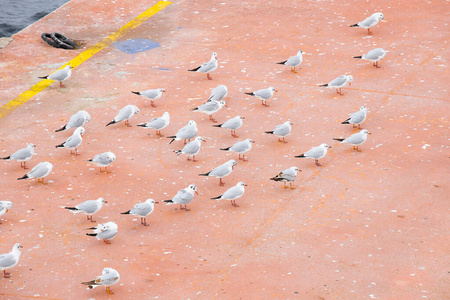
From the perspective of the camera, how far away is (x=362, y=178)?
37.3ft

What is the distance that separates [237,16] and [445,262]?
36.0 feet

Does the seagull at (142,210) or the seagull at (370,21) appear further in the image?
the seagull at (370,21)

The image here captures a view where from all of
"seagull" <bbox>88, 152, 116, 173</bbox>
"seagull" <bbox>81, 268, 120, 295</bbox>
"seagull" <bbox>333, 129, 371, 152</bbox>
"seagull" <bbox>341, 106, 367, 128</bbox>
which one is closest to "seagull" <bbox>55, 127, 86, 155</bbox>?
"seagull" <bbox>88, 152, 116, 173</bbox>

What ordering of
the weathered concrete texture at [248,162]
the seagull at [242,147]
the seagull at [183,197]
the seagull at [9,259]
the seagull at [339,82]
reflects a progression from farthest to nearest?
1. the seagull at [339,82]
2. the seagull at [242,147]
3. the seagull at [183,197]
4. the weathered concrete texture at [248,162]
5. the seagull at [9,259]

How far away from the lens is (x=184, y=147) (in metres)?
12.0

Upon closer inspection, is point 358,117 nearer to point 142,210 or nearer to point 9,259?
point 142,210

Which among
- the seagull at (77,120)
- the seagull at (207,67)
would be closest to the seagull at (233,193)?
the seagull at (77,120)

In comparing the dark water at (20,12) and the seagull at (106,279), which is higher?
the seagull at (106,279)

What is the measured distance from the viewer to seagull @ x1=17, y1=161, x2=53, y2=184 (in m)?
11.2

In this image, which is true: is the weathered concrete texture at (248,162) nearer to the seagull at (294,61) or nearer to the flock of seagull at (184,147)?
the flock of seagull at (184,147)

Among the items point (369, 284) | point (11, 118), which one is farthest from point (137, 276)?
point (11, 118)

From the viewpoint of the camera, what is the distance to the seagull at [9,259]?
8.87m

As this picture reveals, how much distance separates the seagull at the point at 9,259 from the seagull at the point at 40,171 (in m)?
2.24

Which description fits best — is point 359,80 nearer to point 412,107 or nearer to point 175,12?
point 412,107
